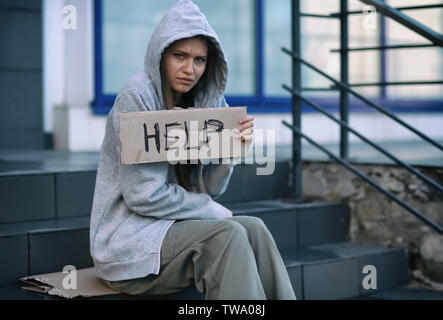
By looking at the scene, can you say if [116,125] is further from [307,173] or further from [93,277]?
[307,173]

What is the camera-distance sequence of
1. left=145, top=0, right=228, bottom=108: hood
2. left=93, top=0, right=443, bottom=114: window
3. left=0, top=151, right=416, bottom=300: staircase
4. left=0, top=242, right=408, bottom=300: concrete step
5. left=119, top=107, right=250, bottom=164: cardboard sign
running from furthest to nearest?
left=93, top=0, right=443, bottom=114: window, left=0, top=242, right=408, bottom=300: concrete step, left=0, top=151, right=416, bottom=300: staircase, left=145, top=0, right=228, bottom=108: hood, left=119, top=107, right=250, bottom=164: cardboard sign

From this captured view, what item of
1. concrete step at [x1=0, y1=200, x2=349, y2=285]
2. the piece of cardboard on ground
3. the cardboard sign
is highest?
the cardboard sign

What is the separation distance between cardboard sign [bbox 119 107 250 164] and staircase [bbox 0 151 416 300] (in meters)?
0.57

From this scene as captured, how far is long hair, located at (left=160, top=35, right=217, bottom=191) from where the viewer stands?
8.54 ft

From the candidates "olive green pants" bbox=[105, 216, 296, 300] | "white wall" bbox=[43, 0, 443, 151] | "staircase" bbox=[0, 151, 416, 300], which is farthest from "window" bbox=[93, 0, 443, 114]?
"olive green pants" bbox=[105, 216, 296, 300]

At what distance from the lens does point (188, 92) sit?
9.10 feet

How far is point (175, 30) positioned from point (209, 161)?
54 cm

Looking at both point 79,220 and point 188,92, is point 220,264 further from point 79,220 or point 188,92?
point 79,220

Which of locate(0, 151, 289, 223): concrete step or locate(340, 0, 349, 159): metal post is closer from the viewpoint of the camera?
locate(0, 151, 289, 223): concrete step

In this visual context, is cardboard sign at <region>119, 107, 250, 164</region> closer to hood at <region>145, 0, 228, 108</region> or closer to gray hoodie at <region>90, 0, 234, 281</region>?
gray hoodie at <region>90, 0, 234, 281</region>

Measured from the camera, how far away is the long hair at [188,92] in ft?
8.54
